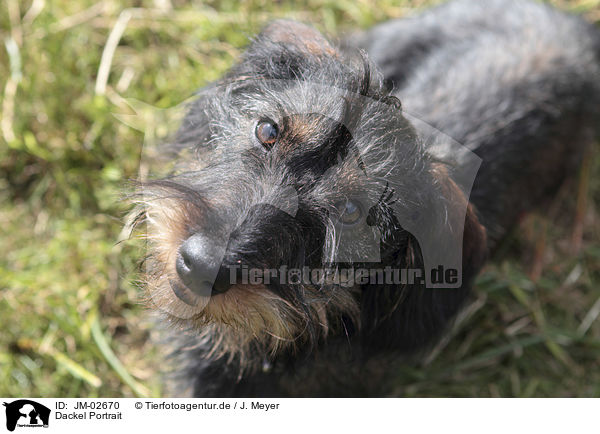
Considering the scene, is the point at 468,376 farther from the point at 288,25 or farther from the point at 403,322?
the point at 288,25

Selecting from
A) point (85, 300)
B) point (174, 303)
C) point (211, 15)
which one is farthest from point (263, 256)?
point (211, 15)

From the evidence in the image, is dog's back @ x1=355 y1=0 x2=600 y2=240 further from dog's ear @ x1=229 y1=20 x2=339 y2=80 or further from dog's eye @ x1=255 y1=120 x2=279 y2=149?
dog's eye @ x1=255 y1=120 x2=279 y2=149

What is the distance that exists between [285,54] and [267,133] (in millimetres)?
437

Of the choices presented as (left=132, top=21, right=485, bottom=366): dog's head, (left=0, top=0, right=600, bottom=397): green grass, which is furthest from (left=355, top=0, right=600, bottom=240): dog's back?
(left=132, top=21, right=485, bottom=366): dog's head

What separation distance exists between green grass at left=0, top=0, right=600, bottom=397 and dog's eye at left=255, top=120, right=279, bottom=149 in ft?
4.26

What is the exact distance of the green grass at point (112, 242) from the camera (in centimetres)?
340

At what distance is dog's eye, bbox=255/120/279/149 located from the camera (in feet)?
7.32

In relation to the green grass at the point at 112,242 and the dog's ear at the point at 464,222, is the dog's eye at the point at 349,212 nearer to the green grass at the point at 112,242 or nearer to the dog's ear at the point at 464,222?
the dog's ear at the point at 464,222

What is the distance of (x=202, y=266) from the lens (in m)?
1.92

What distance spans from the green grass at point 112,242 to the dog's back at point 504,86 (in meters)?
0.58

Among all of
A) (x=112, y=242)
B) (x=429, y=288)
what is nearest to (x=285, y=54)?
(x=429, y=288)

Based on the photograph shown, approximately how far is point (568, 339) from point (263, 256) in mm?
2608

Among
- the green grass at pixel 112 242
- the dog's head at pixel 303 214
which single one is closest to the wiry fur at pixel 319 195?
the dog's head at pixel 303 214
